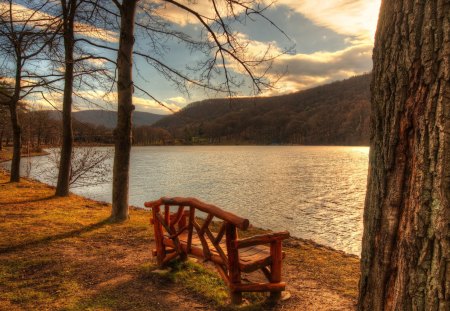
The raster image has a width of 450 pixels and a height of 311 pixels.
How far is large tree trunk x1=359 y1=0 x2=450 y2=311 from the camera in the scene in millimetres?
1976

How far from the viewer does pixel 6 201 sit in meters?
13.1

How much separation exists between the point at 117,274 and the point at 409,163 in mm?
Answer: 5709

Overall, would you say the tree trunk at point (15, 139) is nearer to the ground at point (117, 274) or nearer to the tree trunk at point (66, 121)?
the tree trunk at point (66, 121)

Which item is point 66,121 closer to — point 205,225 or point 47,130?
point 205,225

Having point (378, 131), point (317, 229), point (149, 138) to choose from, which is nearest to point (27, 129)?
point (317, 229)

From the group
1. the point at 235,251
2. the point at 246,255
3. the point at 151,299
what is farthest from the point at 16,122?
the point at 235,251

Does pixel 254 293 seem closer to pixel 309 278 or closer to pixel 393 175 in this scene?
pixel 309 278

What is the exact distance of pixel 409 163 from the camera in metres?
2.17

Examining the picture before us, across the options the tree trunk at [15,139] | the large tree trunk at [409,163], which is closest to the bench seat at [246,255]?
the large tree trunk at [409,163]

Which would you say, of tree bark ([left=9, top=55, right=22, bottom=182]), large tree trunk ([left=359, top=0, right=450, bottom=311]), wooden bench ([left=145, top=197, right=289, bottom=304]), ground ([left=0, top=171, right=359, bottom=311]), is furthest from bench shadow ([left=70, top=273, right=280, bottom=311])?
tree bark ([left=9, top=55, right=22, bottom=182])

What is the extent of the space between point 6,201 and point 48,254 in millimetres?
7288

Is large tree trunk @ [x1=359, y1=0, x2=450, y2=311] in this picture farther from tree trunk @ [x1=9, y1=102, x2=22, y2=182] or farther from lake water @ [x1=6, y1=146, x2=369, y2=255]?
tree trunk @ [x1=9, y1=102, x2=22, y2=182]

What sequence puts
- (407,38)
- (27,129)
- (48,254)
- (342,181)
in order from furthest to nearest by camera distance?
(342,181), (27,129), (48,254), (407,38)

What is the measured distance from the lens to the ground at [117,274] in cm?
533
